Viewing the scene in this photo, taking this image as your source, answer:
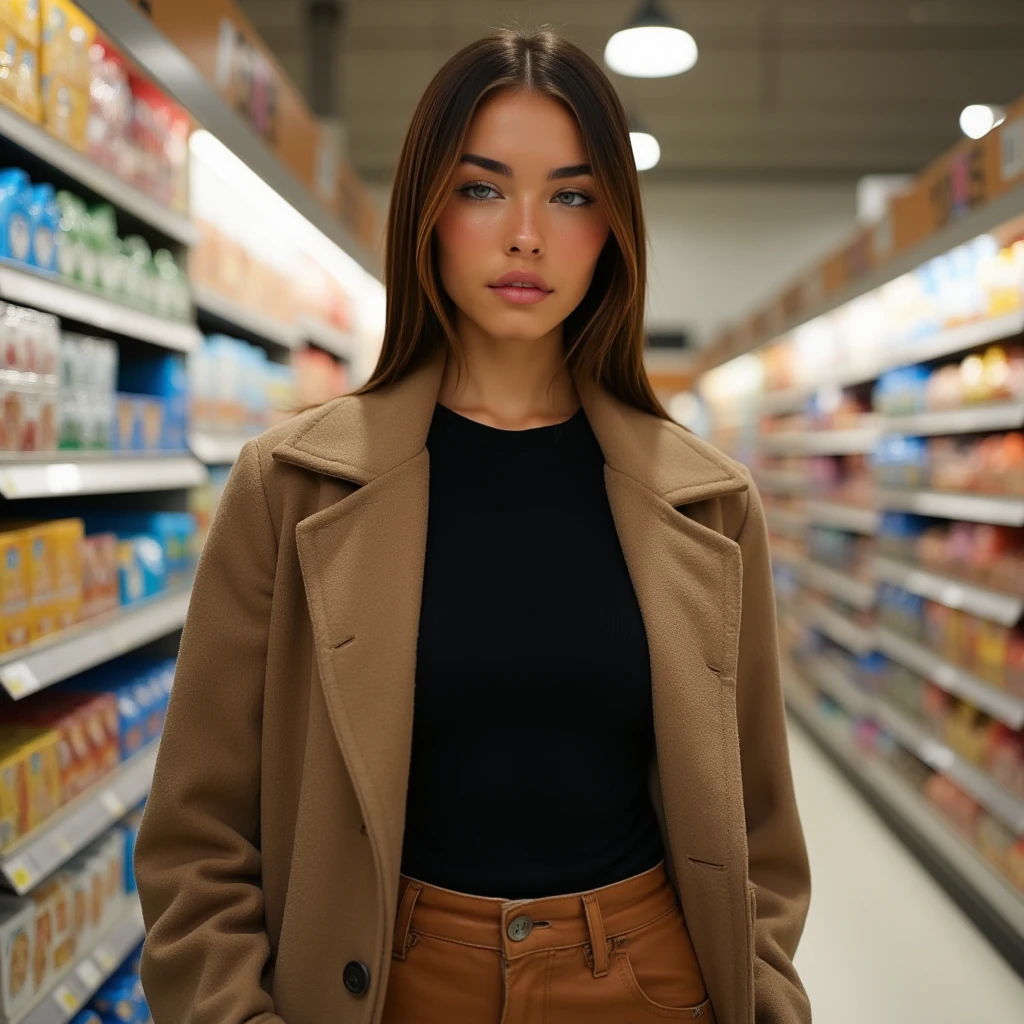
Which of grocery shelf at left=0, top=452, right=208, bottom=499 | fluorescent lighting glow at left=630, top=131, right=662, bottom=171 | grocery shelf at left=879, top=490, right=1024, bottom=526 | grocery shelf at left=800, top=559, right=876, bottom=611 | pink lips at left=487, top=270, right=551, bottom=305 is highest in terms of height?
fluorescent lighting glow at left=630, top=131, right=662, bottom=171

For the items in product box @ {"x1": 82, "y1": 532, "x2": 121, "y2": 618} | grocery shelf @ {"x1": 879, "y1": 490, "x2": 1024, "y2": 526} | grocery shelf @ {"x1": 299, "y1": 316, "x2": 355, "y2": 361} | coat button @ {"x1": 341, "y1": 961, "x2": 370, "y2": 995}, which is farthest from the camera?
grocery shelf @ {"x1": 299, "y1": 316, "x2": 355, "y2": 361}

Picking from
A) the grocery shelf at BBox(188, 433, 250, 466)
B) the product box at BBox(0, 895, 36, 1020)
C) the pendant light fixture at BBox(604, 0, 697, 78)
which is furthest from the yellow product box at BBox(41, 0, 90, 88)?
the pendant light fixture at BBox(604, 0, 697, 78)

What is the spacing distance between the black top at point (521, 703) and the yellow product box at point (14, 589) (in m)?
1.19

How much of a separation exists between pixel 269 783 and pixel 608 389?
2.47 ft

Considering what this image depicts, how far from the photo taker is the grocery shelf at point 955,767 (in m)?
3.77

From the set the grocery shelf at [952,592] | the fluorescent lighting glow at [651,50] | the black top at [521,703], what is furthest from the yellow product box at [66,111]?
the grocery shelf at [952,592]

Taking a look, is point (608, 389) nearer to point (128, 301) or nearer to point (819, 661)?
point (128, 301)

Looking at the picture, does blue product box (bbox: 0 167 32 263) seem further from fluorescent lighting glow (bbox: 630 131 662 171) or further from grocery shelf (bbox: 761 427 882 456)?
fluorescent lighting glow (bbox: 630 131 662 171)

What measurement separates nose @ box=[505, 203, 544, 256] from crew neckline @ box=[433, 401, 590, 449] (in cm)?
24

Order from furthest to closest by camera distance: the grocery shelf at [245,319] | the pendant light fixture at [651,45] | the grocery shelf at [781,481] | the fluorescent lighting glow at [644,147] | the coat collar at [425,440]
Answer: the grocery shelf at [781,481], the fluorescent lighting glow at [644,147], the pendant light fixture at [651,45], the grocery shelf at [245,319], the coat collar at [425,440]

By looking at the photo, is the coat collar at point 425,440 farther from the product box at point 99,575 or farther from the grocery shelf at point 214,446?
the grocery shelf at point 214,446

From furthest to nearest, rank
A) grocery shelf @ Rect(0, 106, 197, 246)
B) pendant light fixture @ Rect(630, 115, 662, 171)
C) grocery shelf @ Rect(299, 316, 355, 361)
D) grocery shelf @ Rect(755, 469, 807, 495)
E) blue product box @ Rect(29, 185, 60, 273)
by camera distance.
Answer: grocery shelf @ Rect(755, 469, 807, 495) < pendant light fixture @ Rect(630, 115, 662, 171) < grocery shelf @ Rect(299, 316, 355, 361) < blue product box @ Rect(29, 185, 60, 273) < grocery shelf @ Rect(0, 106, 197, 246)

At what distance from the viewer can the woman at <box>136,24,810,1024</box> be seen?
128 cm

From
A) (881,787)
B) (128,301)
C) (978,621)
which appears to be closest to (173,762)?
(128,301)
